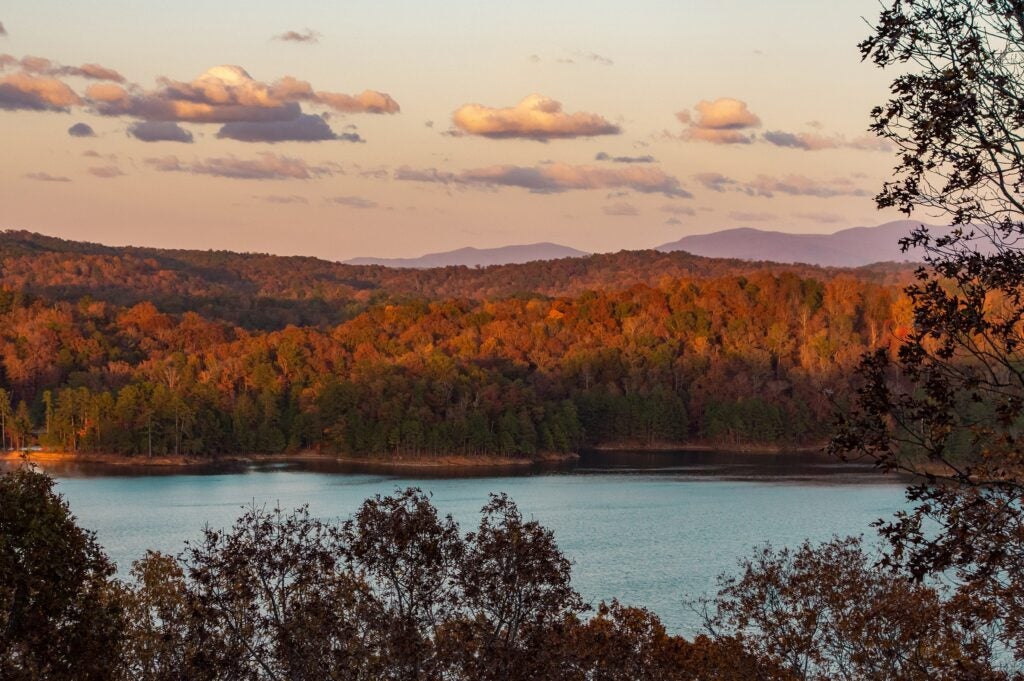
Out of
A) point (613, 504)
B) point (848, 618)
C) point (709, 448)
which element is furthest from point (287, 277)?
point (848, 618)

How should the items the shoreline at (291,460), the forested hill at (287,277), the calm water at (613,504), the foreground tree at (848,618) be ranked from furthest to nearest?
the forested hill at (287,277) < the shoreline at (291,460) < the calm water at (613,504) < the foreground tree at (848,618)

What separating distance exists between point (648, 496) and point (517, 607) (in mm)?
40361

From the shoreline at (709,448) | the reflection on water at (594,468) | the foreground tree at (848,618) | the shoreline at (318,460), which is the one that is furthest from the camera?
the shoreline at (709,448)

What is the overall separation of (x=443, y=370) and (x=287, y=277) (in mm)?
97419

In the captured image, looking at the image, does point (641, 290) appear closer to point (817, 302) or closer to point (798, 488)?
point (817, 302)

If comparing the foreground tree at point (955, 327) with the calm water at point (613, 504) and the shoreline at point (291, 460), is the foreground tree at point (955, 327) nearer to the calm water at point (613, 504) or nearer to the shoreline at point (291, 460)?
the calm water at point (613, 504)

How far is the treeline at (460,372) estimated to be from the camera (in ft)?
249

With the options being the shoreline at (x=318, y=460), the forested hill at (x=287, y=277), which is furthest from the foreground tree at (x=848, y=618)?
the forested hill at (x=287, y=277)

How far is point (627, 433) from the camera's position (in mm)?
86438

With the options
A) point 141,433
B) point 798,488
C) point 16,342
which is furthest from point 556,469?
point 16,342

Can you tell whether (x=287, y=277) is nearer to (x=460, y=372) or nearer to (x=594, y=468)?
(x=460, y=372)

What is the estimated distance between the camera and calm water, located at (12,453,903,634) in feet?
104

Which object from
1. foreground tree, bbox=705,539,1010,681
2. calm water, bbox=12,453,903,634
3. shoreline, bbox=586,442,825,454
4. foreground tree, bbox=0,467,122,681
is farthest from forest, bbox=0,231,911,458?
foreground tree, bbox=0,467,122,681

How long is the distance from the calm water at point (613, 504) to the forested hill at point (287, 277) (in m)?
60.2
